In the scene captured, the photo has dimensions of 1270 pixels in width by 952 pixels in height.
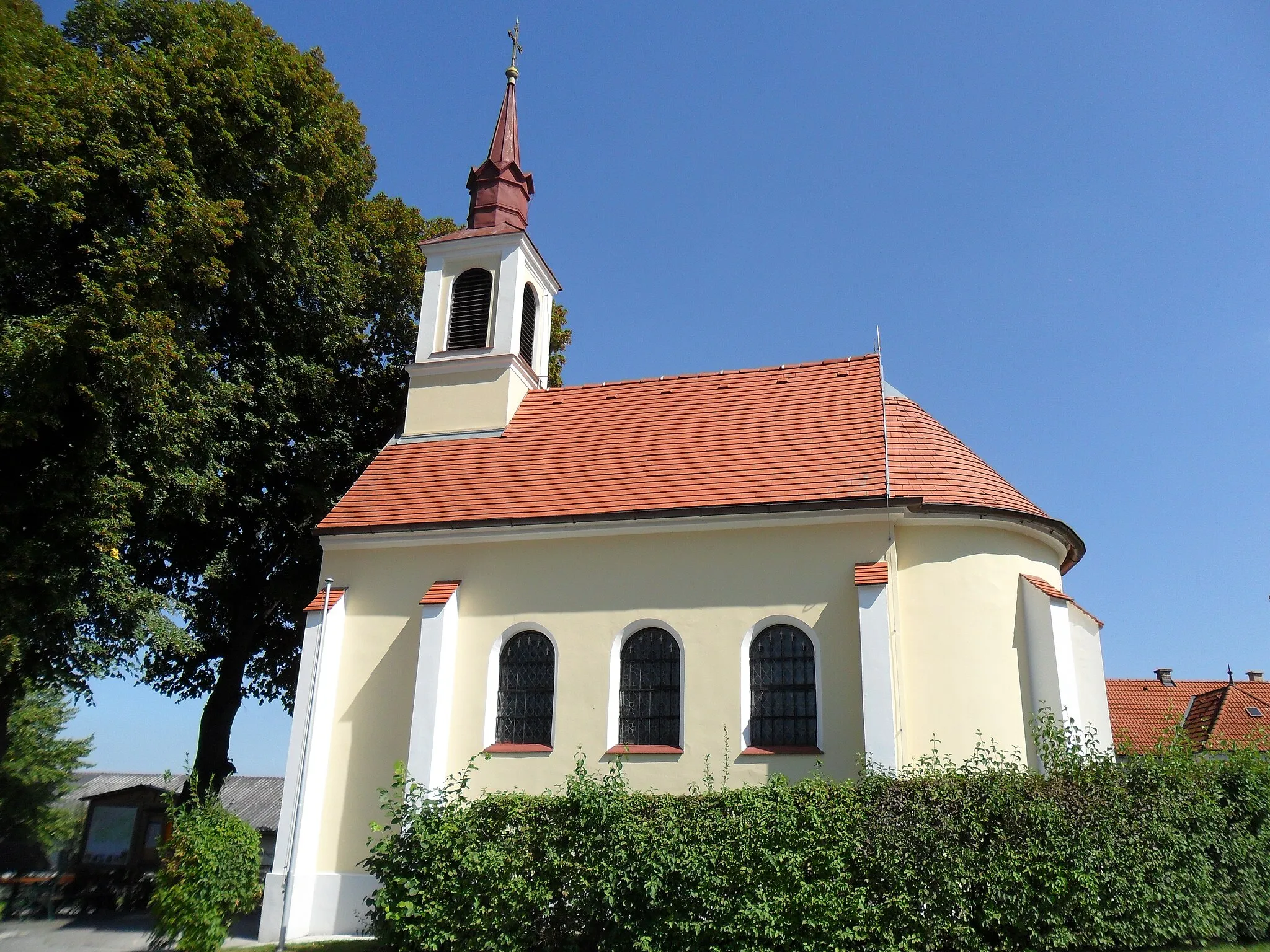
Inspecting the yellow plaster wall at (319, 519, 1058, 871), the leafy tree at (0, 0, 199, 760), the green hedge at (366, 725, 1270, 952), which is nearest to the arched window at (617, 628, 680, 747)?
the yellow plaster wall at (319, 519, 1058, 871)

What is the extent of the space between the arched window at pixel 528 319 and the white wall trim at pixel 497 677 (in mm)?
7036

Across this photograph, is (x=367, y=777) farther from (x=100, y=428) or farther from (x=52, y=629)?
(x=100, y=428)

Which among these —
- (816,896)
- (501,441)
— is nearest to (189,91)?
(501,441)

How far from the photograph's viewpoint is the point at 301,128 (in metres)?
18.8

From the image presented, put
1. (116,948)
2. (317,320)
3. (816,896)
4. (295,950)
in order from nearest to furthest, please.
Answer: (816,896)
(295,950)
(116,948)
(317,320)

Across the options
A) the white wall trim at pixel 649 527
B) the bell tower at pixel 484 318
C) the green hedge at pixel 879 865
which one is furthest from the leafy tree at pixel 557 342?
the green hedge at pixel 879 865

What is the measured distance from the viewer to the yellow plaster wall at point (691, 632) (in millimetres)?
14273

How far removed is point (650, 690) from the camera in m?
15.2

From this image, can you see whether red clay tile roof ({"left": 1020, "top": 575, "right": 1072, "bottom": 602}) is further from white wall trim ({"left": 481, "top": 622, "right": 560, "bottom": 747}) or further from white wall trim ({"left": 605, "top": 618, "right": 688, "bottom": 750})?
white wall trim ({"left": 481, "top": 622, "right": 560, "bottom": 747})

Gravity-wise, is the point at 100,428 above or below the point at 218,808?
above

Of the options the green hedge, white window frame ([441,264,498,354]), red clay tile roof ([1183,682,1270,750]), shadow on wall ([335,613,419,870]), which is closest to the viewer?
the green hedge

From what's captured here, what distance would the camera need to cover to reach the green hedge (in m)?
10.1

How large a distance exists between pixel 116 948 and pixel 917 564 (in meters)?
13.8

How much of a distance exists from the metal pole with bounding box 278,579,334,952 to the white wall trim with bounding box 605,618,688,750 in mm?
5180
